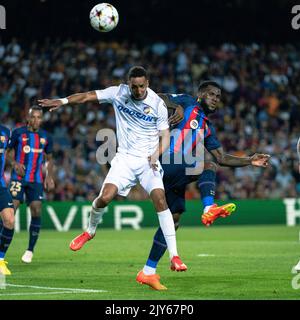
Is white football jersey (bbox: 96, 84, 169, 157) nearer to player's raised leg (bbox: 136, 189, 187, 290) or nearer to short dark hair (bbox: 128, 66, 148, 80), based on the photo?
short dark hair (bbox: 128, 66, 148, 80)

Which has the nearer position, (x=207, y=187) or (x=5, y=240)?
(x=207, y=187)

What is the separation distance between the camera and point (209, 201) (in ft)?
39.4

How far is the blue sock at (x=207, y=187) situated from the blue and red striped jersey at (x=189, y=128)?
0.70 m

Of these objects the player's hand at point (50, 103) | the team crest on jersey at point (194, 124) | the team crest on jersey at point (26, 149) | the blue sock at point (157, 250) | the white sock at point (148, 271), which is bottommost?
the white sock at point (148, 271)

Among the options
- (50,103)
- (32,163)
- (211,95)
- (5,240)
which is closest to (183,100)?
(211,95)

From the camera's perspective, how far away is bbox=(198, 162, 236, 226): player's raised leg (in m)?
11.5

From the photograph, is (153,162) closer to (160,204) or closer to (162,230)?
(160,204)

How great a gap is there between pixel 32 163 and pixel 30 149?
10.6 inches

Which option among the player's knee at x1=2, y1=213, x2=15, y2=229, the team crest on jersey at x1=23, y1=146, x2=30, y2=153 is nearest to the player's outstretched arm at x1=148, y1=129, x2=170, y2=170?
the player's knee at x1=2, y1=213, x2=15, y2=229

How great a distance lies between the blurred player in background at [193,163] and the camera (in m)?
11.1

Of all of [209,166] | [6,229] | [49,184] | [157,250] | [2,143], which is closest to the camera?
[157,250]

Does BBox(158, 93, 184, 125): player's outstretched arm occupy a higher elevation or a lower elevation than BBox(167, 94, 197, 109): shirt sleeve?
lower

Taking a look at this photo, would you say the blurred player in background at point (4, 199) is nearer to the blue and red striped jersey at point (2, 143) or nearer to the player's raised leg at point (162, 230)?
the blue and red striped jersey at point (2, 143)

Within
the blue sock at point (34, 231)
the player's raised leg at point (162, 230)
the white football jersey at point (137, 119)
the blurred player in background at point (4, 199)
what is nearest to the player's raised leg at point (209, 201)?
the player's raised leg at point (162, 230)
